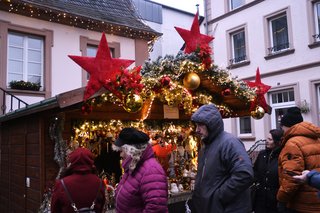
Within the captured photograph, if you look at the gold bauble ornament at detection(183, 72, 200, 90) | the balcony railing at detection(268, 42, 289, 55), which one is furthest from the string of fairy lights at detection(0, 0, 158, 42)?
the gold bauble ornament at detection(183, 72, 200, 90)

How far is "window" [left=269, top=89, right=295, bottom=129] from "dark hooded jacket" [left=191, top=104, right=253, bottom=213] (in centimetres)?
1064

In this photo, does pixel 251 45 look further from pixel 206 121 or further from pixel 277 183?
pixel 206 121

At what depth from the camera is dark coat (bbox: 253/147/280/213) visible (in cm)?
430

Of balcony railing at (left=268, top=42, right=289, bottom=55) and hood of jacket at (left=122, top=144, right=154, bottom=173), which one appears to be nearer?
hood of jacket at (left=122, top=144, right=154, bottom=173)

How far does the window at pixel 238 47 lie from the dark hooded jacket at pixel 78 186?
12654mm

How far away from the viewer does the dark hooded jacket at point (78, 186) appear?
117 inches

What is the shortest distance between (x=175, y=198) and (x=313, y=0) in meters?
9.69

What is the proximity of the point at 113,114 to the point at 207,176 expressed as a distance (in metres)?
3.52

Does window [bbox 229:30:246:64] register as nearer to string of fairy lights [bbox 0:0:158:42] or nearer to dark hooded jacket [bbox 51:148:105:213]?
string of fairy lights [bbox 0:0:158:42]

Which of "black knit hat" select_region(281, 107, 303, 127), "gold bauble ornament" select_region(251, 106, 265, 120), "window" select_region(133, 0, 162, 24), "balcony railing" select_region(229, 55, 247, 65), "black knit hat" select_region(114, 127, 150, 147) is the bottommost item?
"black knit hat" select_region(114, 127, 150, 147)

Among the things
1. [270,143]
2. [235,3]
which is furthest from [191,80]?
[235,3]

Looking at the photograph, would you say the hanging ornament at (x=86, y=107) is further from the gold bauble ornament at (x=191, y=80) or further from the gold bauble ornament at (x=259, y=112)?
the gold bauble ornament at (x=259, y=112)

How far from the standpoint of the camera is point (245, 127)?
47.6 feet

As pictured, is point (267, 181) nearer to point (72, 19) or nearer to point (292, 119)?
point (292, 119)
